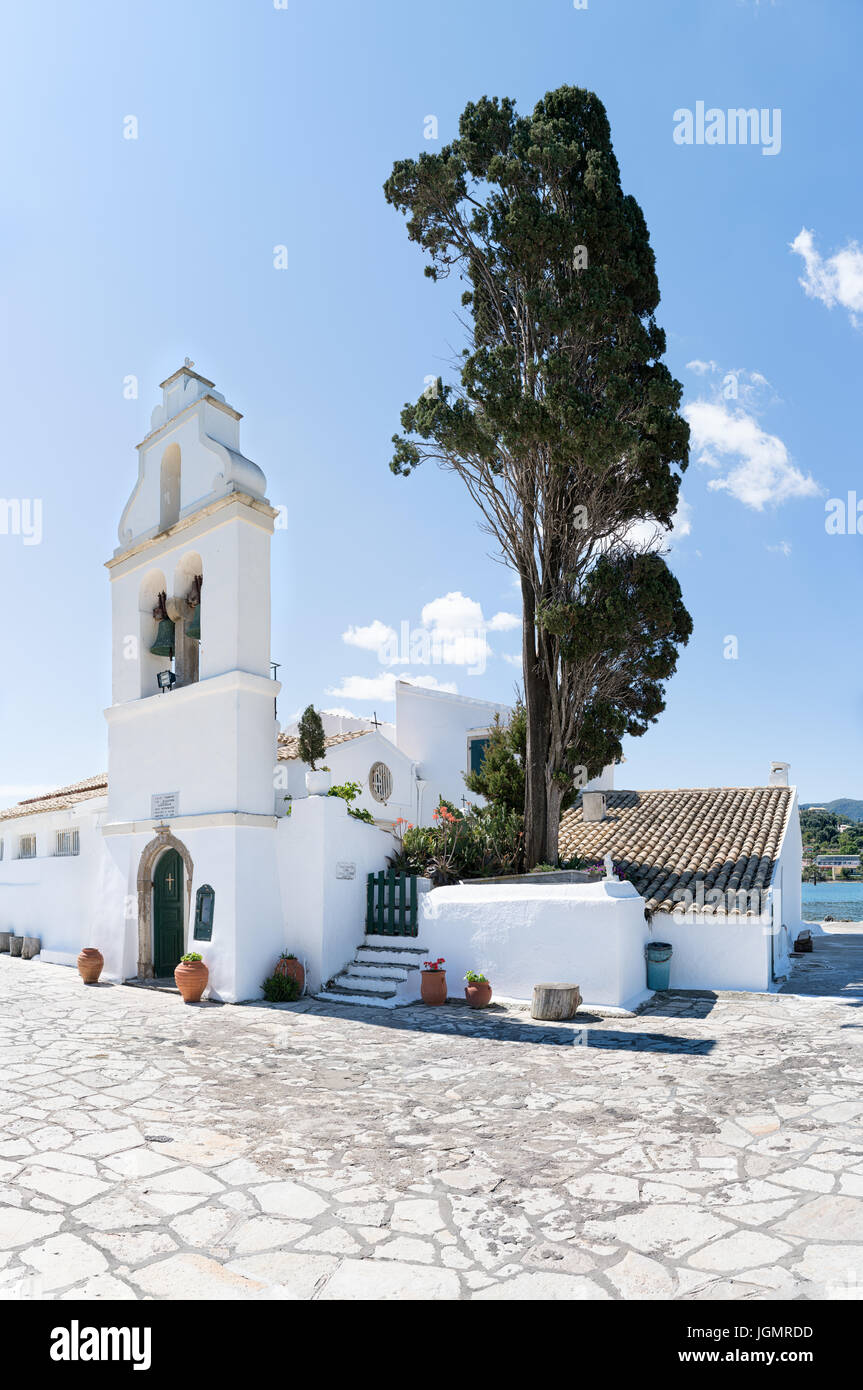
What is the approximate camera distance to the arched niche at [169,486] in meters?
15.6

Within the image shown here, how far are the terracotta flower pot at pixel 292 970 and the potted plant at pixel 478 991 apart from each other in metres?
2.60

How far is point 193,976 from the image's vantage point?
1244cm

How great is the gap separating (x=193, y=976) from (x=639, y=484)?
11.3 metres

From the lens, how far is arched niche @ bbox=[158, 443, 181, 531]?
616 inches

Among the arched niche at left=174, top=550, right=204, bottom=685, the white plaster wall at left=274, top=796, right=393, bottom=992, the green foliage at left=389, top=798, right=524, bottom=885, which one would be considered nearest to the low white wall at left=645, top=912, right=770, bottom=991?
the green foliage at left=389, top=798, right=524, bottom=885

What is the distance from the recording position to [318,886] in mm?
12969

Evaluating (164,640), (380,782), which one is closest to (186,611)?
(164,640)

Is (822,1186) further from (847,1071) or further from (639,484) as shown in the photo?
(639,484)

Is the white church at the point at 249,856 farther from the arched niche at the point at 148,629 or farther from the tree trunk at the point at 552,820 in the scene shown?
the tree trunk at the point at 552,820

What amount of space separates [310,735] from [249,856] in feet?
7.66

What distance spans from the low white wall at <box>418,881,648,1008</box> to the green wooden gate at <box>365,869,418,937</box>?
1.48ft

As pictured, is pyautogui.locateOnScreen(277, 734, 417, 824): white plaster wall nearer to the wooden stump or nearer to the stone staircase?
the stone staircase
